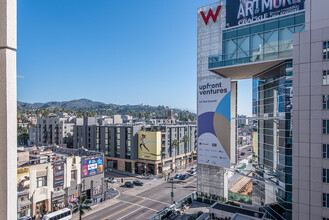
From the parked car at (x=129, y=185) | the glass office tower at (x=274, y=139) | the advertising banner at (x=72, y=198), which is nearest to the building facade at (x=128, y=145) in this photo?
the parked car at (x=129, y=185)

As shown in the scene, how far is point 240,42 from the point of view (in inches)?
1280

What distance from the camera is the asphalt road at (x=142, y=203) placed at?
129ft

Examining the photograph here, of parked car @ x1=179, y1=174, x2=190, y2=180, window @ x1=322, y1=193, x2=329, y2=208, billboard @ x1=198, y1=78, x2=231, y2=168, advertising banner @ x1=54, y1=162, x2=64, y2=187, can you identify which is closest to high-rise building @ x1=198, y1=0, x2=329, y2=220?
window @ x1=322, y1=193, x2=329, y2=208

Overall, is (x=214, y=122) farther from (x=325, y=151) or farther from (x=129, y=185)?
(x=129, y=185)

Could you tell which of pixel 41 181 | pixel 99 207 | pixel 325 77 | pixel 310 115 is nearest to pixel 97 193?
pixel 99 207

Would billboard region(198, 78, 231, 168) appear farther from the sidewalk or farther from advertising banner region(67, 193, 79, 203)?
advertising banner region(67, 193, 79, 203)

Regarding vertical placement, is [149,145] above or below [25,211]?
above

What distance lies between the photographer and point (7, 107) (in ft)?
11.4

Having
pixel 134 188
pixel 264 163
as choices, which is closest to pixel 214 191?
pixel 264 163

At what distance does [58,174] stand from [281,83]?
40.3 m

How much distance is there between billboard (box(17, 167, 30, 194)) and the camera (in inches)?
1362

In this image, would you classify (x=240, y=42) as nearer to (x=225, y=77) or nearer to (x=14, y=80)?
(x=225, y=77)

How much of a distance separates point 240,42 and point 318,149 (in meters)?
18.7

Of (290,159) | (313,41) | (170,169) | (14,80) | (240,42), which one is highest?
(240,42)
